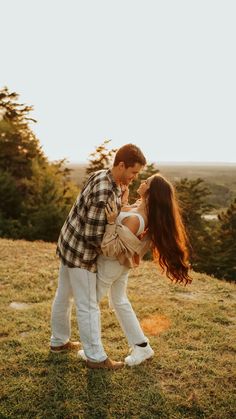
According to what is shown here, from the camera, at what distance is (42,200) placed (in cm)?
2284

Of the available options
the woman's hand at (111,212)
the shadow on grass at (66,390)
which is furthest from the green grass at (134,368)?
the woman's hand at (111,212)

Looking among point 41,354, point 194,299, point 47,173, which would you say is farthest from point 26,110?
point 41,354

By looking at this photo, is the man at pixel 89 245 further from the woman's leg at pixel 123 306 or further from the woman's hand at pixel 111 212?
the woman's leg at pixel 123 306

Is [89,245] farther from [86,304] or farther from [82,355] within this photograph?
[82,355]

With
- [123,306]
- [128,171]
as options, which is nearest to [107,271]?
[123,306]

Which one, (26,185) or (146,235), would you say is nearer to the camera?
(146,235)

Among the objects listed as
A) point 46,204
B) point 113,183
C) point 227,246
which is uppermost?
point 113,183

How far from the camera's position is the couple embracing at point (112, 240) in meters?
3.91

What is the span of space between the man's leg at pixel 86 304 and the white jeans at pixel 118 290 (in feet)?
0.33

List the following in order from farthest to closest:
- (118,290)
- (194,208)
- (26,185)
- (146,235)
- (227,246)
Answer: (194,208), (26,185), (227,246), (118,290), (146,235)

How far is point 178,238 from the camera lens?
165 inches

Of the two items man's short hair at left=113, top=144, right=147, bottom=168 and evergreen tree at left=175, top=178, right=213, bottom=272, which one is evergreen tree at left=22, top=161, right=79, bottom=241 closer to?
evergreen tree at left=175, top=178, right=213, bottom=272

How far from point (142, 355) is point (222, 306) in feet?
8.74

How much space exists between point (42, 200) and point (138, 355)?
746 inches
